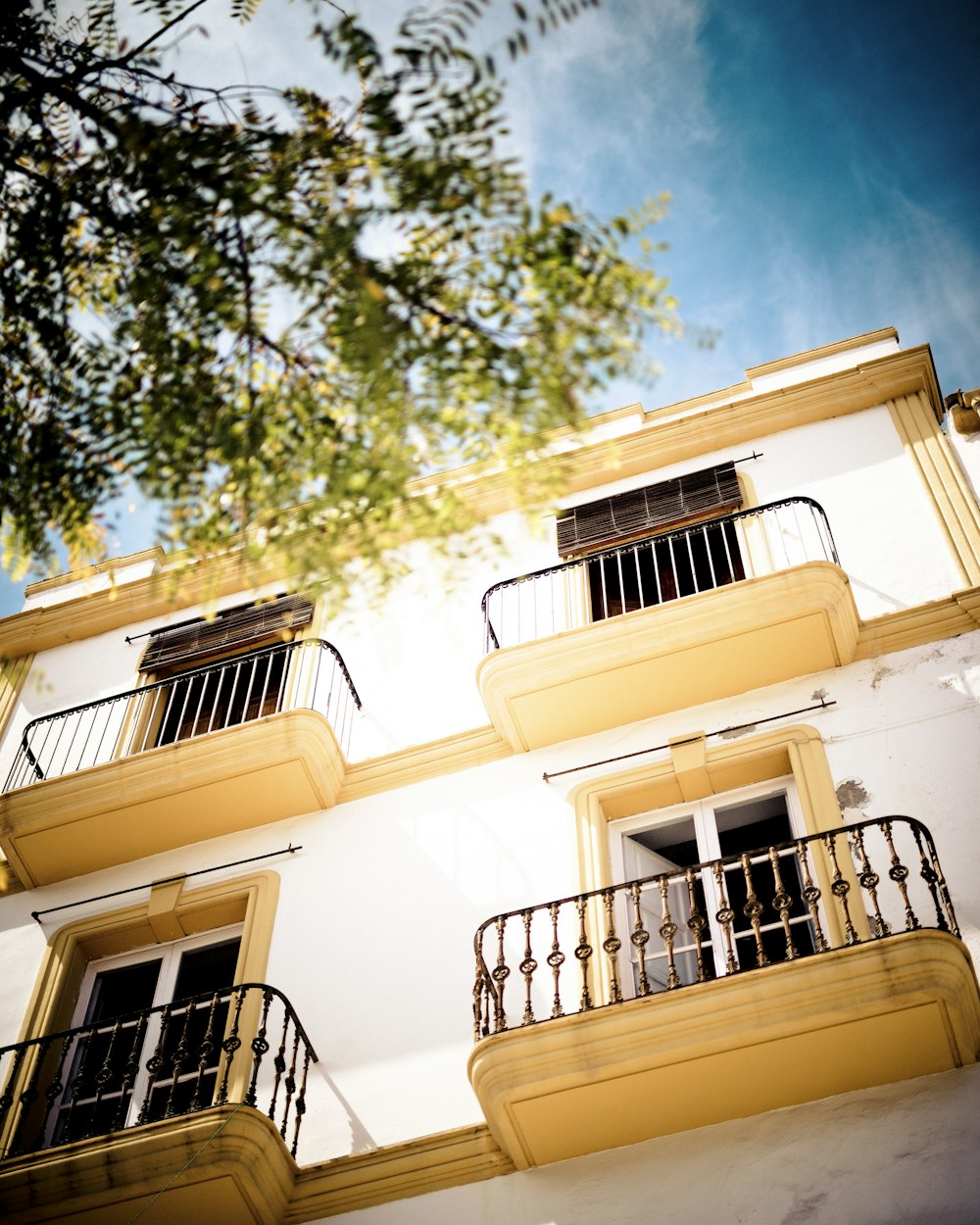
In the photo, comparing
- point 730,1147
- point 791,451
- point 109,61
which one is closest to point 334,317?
point 109,61

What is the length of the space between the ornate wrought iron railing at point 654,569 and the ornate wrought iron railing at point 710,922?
2.69 meters

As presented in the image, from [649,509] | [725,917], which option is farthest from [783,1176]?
[649,509]

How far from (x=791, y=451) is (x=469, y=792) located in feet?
14.4

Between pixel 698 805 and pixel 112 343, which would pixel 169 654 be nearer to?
pixel 698 805

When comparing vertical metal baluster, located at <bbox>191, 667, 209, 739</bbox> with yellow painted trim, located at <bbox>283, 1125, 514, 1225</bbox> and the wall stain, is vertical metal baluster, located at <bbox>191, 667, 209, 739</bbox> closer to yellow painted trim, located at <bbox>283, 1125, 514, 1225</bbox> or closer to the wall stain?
yellow painted trim, located at <bbox>283, 1125, 514, 1225</bbox>

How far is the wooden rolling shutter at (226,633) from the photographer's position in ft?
39.5

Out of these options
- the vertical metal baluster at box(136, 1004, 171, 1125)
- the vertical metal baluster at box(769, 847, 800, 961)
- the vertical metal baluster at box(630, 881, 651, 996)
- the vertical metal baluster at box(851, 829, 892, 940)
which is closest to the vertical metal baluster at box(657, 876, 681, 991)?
the vertical metal baluster at box(630, 881, 651, 996)

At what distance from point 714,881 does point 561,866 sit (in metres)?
1.16

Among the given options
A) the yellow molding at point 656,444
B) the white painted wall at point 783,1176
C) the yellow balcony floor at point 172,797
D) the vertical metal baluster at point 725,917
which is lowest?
the white painted wall at point 783,1176

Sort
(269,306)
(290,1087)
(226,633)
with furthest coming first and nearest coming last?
(226,633)
(290,1087)
(269,306)

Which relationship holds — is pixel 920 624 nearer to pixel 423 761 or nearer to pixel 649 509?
pixel 649 509

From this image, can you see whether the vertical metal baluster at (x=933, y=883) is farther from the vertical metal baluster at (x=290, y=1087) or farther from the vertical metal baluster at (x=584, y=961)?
the vertical metal baluster at (x=290, y=1087)

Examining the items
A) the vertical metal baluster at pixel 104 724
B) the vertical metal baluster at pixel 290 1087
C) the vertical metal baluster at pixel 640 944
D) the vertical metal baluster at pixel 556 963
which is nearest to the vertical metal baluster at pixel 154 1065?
the vertical metal baluster at pixel 290 1087

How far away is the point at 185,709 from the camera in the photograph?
37.6 feet
